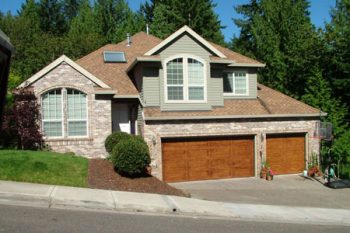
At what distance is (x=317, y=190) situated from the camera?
Answer: 61.8ft

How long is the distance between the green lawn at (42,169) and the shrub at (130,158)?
4.23 ft

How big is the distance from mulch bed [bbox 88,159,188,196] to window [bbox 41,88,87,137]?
3.60 metres

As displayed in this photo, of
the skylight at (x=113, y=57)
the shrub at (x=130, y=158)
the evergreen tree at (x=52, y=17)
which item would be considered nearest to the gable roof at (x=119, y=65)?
the skylight at (x=113, y=57)

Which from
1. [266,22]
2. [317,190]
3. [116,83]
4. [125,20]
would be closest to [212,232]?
[317,190]

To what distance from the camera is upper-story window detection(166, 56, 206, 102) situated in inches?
842

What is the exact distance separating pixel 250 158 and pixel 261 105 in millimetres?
2996

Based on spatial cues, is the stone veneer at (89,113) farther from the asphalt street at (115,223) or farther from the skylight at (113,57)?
the asphalt street at (115,223)

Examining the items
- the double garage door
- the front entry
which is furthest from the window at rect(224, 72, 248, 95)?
the front entry

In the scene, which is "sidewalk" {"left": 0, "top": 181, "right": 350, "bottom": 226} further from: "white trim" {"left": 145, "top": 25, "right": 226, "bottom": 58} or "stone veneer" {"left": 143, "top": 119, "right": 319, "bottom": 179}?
"white trim" {"left": 145, "top": 25, "right": 226, "bottom": 58}

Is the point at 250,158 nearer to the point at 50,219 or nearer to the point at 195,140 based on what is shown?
the point at 195,140

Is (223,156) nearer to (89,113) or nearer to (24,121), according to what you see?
(89,113)

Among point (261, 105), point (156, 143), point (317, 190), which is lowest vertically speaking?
point (317, 190)

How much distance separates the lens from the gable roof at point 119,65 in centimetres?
2251

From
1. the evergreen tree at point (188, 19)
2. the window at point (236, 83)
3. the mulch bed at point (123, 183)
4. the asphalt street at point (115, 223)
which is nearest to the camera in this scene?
the asphalt street at point (115, 223)
